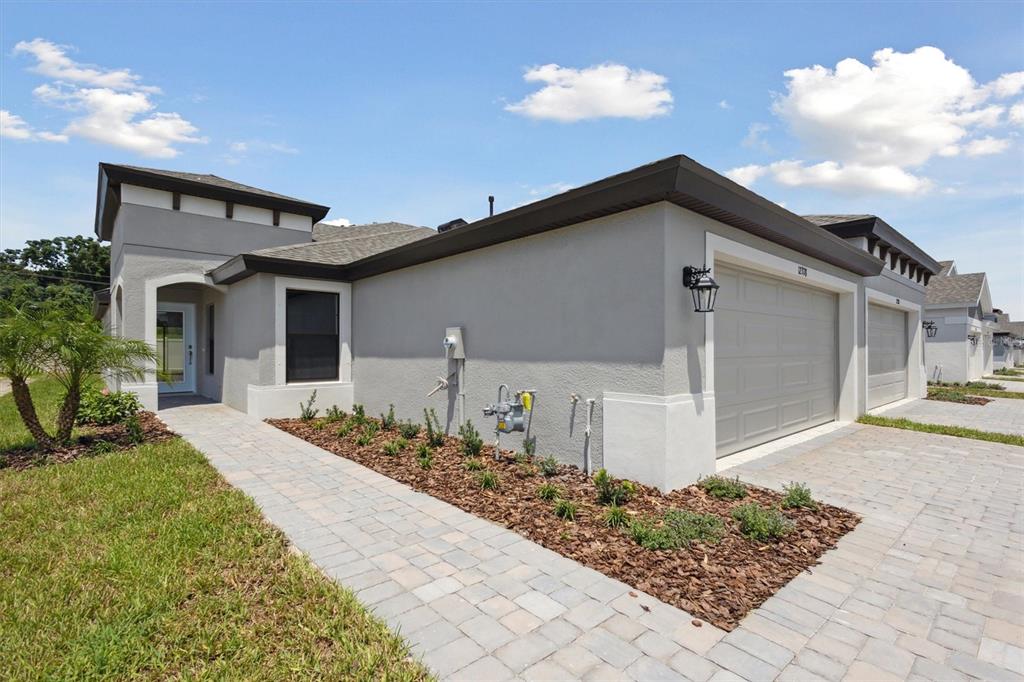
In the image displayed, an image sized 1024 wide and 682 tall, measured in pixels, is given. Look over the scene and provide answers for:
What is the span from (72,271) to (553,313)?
5149 centimetres

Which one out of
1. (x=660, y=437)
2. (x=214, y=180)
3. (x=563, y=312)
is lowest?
(x=660, y=437)

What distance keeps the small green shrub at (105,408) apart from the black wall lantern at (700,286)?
9970 mm

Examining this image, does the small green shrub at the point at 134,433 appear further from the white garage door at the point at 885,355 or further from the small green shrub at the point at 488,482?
the white garage door at the point at 885,355

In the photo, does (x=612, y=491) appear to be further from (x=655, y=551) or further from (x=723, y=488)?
(x=723, y=488)

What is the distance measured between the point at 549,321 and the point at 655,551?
3024mm

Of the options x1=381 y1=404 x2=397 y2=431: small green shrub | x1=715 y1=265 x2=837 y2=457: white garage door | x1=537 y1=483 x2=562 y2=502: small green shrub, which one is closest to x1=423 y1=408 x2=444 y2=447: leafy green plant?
x1=381 y1=404 x2=397 y2=431: small green shrub

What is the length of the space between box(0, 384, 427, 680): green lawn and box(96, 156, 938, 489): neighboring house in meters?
3.24

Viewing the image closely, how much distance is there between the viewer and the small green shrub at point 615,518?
397 cm

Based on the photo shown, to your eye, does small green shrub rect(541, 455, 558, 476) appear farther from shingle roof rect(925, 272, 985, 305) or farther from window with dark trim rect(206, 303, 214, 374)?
shingle roof rect(925, 272, 985, 305)

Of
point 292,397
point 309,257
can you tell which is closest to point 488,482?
point 292,397

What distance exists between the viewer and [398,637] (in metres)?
2.48

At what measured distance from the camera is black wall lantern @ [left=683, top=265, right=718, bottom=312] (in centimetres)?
486

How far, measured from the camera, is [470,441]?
645 centimetres

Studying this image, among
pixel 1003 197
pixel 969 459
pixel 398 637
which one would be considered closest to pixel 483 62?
pixel 398 637
